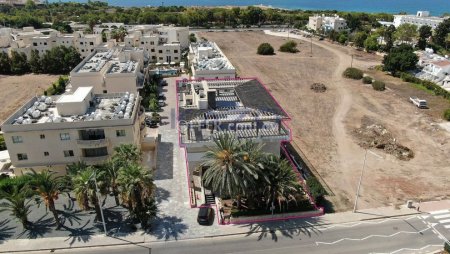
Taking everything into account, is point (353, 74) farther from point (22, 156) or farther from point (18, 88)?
point (18, 88)

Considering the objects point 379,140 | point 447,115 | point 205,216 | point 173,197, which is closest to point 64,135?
point 173,197

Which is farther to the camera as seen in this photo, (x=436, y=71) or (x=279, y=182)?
(x=436, y=71)

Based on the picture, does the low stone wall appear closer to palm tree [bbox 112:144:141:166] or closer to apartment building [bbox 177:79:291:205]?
apartment building [bbox 177:79:291:205]

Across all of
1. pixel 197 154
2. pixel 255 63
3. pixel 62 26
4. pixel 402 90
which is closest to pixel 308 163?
pixel 197 154

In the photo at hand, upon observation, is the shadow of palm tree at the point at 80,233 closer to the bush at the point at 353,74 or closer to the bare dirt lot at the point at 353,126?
the bare dirt lot at the point at 353,126

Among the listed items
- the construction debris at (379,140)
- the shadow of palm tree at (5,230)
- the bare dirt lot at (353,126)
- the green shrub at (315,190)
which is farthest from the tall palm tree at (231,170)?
the construction debris at (379,140)
